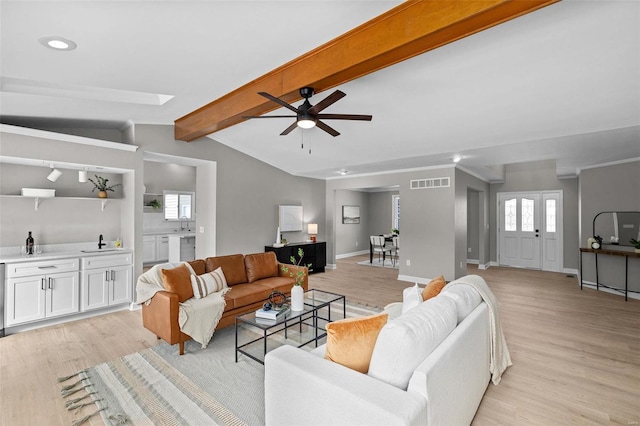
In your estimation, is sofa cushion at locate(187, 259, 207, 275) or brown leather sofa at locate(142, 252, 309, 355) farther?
sofa cushion at locate(187, 259, 207, 275)

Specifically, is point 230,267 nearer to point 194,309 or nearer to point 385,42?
point 194,309

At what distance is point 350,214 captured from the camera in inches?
415

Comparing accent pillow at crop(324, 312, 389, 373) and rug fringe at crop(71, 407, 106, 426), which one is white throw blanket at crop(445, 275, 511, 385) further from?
rug fringe at crop(71, 407, 106, 426)

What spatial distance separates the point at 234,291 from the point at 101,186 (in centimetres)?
289

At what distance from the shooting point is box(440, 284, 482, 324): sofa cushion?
226cm

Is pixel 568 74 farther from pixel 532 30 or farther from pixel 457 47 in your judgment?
pixel 457 47

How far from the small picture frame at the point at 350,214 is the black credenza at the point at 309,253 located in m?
2.69

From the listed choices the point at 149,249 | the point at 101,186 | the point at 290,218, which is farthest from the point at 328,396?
the point at 149,249

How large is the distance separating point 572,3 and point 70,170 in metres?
6.09

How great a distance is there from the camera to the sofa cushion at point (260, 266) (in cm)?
443

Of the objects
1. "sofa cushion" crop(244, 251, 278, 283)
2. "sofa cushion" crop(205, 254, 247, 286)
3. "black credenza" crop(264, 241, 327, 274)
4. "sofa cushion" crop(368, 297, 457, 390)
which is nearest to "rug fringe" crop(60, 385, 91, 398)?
"sofa cushion" crop(205, 254, 247, 286)

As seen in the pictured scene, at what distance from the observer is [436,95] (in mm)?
3496

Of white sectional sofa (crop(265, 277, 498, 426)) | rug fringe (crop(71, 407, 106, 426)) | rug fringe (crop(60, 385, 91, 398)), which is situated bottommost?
rug fringe (crop(71, 407, 106, 426))

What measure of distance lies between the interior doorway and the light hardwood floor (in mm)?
2546
